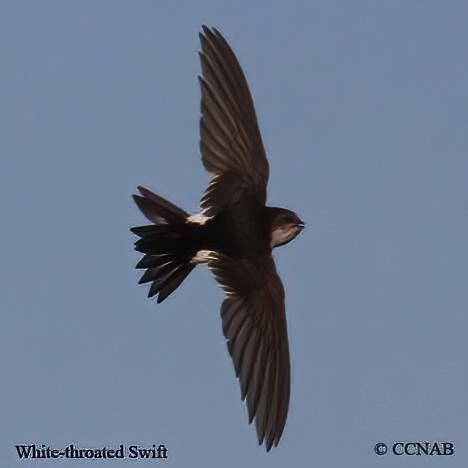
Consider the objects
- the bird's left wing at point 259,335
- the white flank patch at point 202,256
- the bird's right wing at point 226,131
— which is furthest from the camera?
the bird's left wing at point 259,335

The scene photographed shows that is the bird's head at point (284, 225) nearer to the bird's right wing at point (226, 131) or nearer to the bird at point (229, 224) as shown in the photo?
the bird at point (229, 224)

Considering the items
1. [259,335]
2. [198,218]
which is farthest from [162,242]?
[259,335]

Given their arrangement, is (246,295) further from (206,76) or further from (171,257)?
(206,76)

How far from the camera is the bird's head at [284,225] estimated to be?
532cm

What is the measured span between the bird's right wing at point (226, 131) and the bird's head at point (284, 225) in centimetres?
12

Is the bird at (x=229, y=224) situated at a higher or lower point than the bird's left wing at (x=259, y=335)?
higher

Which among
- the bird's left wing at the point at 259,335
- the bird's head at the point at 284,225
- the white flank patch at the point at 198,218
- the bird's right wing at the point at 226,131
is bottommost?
the bird's left wing at the point at 259,335

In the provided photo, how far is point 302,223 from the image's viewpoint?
5387 mm

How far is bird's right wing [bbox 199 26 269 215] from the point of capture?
5.24 meters

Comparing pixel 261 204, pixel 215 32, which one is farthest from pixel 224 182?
pixel 215 32

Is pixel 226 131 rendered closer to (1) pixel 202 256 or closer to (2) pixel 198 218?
(2) pixel 198 218

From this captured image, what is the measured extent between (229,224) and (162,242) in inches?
9.1

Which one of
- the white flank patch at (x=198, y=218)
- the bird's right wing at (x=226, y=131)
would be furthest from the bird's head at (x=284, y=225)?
the white flank patch at (x=198, y=218)

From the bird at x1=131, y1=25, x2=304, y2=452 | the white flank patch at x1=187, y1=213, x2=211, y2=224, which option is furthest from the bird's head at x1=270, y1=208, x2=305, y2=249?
the white flank patch at x1=187, y1=213, x2=211, y2=224
